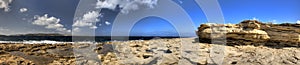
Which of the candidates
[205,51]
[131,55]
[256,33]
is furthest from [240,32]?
[131,55]

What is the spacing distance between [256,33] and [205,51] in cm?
385

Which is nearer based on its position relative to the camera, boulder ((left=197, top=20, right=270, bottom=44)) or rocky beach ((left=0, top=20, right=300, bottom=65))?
rocky beach ((left=0, top=20, right=300, bottom=65))

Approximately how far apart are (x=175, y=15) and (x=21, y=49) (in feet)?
22.5

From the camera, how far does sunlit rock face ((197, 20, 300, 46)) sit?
1673 centimetres

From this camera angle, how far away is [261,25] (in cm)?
1744

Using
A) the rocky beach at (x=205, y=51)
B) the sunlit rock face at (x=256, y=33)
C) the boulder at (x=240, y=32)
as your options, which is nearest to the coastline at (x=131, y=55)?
the rocky beach at (x=205, y=51)

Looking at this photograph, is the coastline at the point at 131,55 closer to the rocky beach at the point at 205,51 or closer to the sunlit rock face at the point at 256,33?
the rocky beach at the point at 205,51

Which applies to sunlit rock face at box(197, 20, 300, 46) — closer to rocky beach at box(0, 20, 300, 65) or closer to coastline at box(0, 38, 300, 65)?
rocky beach at box(0, 20, 300, 65)

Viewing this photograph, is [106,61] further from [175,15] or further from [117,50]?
[175,15]

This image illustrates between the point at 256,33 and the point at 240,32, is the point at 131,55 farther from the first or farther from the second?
the point at 256,33

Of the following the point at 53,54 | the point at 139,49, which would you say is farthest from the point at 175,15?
the point at 53,54

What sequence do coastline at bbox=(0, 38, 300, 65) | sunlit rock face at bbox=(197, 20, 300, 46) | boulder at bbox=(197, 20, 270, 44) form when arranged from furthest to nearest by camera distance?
boulder at bbox=(197, 20, 270, 44) < sunlit rock face at bbox=(197, 20, 300, 46) < coastline at bbox=(0, 38, 300, 65)

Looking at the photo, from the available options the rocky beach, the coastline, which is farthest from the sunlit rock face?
the coastline

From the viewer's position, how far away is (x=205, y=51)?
47.8 feet
